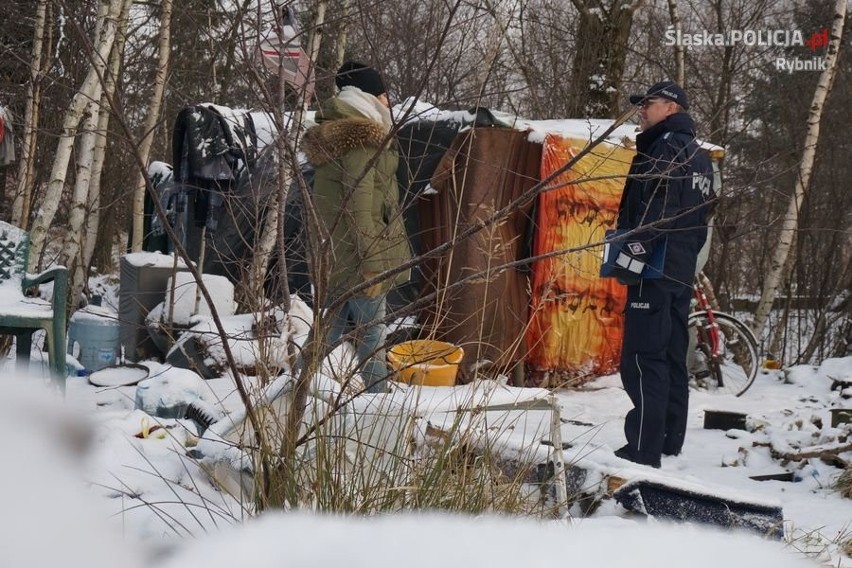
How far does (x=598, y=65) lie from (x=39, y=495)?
8.56 m

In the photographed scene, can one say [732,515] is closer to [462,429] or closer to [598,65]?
[462,429]

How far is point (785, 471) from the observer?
458 centimetres

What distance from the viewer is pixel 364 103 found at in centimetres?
426

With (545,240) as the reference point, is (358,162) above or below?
above

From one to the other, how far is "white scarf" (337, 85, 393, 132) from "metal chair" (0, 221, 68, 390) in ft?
5.31

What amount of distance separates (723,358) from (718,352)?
235 millimetres

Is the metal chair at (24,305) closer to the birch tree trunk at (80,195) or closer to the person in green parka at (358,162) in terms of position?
the person in green parka at (358,162)

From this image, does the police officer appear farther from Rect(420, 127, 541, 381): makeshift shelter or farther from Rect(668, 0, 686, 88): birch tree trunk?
Rect(668, 0, 686, 88): birch tree trunk

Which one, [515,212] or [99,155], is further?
[99,155]

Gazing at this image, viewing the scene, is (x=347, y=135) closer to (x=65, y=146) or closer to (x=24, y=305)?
(x=24, y=305)
